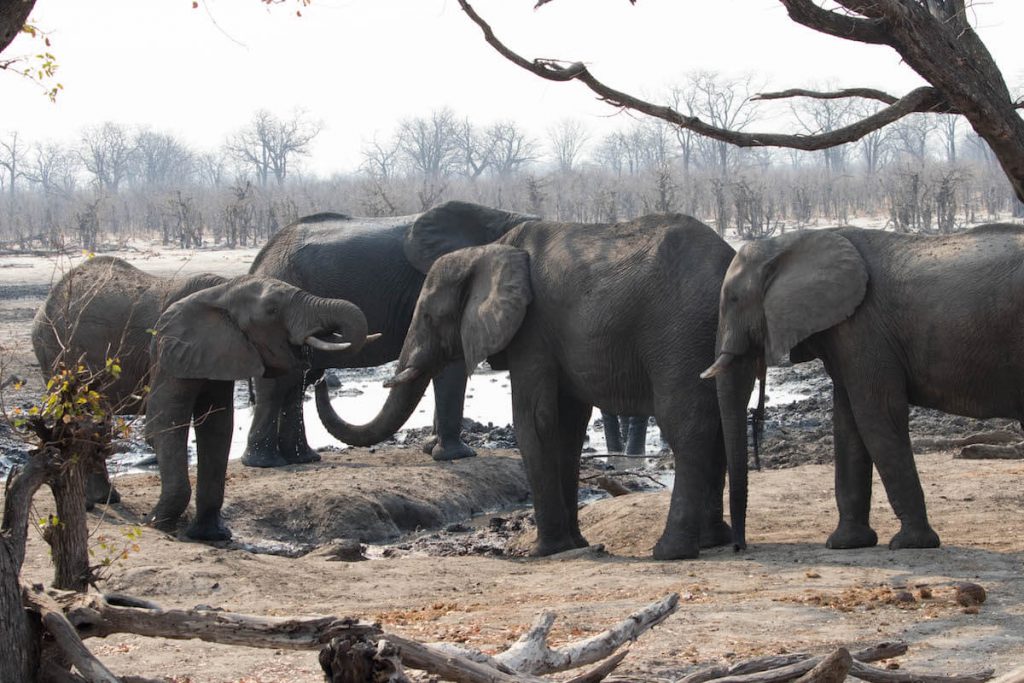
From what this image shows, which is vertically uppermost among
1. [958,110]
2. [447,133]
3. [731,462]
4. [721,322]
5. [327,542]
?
[447,133]

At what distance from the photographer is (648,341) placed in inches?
369

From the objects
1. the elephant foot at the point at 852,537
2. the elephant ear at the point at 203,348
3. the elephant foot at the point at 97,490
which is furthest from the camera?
the elephant foot at the point at 97,490

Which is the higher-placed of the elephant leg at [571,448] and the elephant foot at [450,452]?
the elephant leg at [571,448]

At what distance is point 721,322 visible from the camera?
9008 mm

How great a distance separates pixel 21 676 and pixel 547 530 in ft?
17.1

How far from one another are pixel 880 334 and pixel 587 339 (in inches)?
74.0

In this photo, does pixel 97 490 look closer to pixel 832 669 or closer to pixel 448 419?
pixel 448 419

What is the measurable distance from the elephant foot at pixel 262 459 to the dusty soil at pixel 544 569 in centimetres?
14

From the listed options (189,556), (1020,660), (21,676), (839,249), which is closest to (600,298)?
(839,249)

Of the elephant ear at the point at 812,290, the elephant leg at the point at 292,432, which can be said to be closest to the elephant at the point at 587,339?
the elephant ear at the point at 812,290

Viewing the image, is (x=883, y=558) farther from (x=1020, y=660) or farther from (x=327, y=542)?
(x=327, y=542)

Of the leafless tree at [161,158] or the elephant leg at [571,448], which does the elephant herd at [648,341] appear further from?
the leafless tree at [161,158]

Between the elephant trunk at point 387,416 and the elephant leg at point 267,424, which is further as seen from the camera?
the elephant leg at point 267,424

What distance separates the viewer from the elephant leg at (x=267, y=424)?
1395 centimetres
